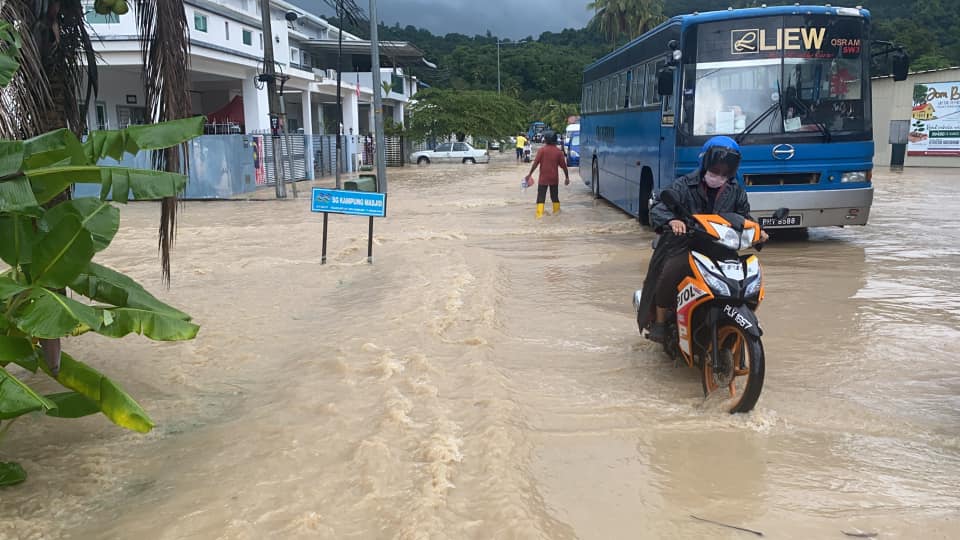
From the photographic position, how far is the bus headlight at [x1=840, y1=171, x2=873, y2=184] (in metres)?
10.9

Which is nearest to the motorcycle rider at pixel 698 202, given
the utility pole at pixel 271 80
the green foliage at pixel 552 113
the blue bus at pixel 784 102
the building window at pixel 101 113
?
the blue bus at pixel 784 102

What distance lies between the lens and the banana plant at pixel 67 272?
3373 mm

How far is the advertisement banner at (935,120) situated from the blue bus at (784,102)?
24.1 meters

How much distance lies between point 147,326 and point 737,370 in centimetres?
334

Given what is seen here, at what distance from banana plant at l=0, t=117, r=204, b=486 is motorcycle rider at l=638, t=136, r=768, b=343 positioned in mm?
3071

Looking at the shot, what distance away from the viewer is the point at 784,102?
10.6 m

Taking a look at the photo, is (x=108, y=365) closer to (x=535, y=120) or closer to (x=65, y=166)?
(x=65, y=166)

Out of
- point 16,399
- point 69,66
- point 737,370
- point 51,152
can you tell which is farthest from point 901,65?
point 16,399

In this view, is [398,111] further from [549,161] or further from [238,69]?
[549,161]

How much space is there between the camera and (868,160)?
10836 mm

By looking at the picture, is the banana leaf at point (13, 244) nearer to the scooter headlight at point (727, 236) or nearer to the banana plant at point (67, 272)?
A: the banana plant at point (67, 272)

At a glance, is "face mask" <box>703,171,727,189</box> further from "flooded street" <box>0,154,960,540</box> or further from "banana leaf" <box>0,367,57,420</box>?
"banana leaf" <box>0,367,57,420</box>

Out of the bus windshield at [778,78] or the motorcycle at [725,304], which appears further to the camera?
the bus windshield at [778,78]

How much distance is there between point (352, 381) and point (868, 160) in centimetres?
839
